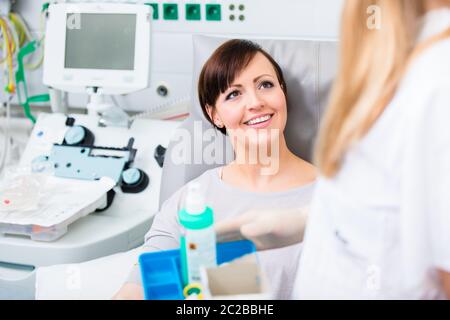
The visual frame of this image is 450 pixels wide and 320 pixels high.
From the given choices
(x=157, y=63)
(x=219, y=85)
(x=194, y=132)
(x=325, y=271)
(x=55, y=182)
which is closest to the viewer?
(x=325, y=271)

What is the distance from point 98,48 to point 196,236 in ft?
2.85

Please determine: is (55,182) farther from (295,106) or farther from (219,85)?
(295,106)

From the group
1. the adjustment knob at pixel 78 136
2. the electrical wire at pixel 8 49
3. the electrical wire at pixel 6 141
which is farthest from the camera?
the electrical wire at pixel 6 141

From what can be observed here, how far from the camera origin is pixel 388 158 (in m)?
0.68

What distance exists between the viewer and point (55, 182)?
1.46 m

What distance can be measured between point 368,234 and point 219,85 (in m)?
0.55

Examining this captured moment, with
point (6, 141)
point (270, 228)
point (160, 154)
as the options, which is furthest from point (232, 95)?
point (6, 141)

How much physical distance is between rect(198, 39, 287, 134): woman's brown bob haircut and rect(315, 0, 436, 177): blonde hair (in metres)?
0.46

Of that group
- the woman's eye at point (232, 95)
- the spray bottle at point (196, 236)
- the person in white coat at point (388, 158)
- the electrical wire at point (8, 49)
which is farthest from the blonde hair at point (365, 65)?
the electrical wire at point (8, 49)

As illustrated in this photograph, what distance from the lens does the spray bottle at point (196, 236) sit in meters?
0.83

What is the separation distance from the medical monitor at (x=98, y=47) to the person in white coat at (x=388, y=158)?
2.81 ft

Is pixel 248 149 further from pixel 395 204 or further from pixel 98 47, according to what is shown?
pixel 98 47

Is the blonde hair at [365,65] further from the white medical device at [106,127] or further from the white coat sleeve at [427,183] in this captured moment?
the white medical device at [106,127]
